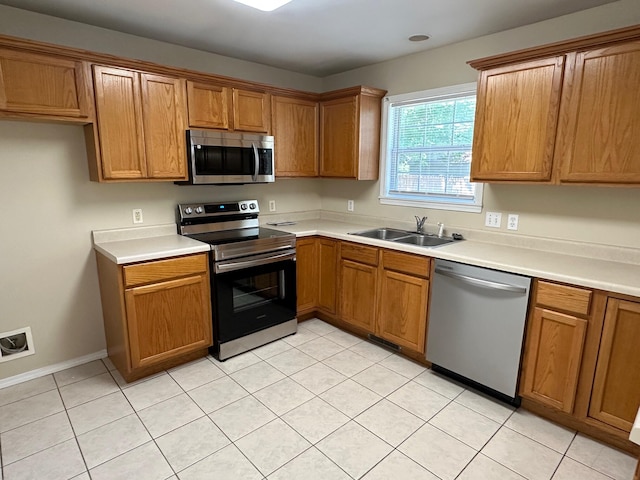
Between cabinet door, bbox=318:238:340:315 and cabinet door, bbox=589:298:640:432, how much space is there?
200cm

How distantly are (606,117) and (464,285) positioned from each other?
4.09 feet

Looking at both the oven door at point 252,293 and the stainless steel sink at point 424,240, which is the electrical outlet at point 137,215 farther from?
the stainless steel sink at point 424,240

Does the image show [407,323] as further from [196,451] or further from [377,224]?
[196,451]

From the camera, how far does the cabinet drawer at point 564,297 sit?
1966 millimetres

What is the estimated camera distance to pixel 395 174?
142 inches

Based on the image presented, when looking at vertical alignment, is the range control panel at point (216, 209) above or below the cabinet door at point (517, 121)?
below

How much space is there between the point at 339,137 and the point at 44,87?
2.34m

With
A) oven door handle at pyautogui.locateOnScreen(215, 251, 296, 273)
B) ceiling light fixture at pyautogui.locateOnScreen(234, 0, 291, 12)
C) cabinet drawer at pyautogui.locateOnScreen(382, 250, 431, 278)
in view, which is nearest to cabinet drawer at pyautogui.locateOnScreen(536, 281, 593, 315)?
cabinet drawer at pyautogui.locateOnScreen(382, 250, 431, 278)

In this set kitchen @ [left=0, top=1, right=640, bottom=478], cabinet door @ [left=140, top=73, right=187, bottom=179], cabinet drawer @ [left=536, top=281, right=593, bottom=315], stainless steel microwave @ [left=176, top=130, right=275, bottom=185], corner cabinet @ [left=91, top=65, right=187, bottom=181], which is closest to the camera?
cabinet drawer @ [left=536, top=281, right=593, bottom=315]

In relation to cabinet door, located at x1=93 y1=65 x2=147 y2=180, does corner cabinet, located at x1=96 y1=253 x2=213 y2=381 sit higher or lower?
lower

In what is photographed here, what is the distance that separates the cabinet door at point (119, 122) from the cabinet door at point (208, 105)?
392 mm

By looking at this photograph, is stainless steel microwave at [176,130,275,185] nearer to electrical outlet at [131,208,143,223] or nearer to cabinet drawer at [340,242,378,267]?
electrical outlet at [131,208,143,223]

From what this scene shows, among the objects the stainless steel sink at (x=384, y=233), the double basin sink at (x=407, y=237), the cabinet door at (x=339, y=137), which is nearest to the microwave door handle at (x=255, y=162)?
the cabinet door at (x=339, y=137)

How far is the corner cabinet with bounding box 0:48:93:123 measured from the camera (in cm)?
212
